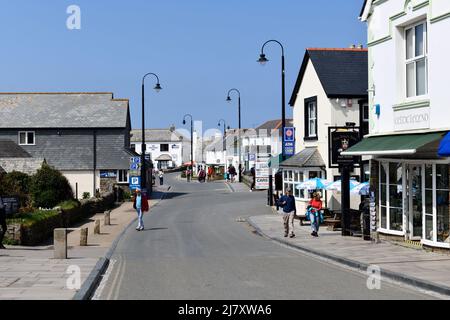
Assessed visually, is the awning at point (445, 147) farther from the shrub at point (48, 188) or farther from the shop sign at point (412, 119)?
the shrub at point (48, 188)

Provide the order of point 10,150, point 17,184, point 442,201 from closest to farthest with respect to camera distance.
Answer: point 442,201, point 17,184, point 10,150

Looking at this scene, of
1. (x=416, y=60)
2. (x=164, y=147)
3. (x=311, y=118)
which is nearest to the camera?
(x=416, y=60)

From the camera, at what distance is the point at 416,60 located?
1956cm

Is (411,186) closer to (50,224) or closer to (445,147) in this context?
(445,147)

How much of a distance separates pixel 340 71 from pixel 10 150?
92.2 ft

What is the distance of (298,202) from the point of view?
35688 mm

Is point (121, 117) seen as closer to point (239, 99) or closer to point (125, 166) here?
point (125, 166)

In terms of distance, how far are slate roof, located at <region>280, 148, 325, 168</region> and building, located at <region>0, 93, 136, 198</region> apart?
75.2 feet

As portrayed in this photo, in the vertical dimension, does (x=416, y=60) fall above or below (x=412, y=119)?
above

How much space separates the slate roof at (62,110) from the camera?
2325 inches

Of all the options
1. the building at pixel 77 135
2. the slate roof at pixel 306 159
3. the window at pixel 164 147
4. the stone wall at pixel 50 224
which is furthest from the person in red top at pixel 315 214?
the window at pixel 164 147

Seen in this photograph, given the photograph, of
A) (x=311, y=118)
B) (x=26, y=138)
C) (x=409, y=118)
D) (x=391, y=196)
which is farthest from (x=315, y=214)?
(x=26, y=138)

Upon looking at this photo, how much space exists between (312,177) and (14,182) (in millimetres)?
17695
